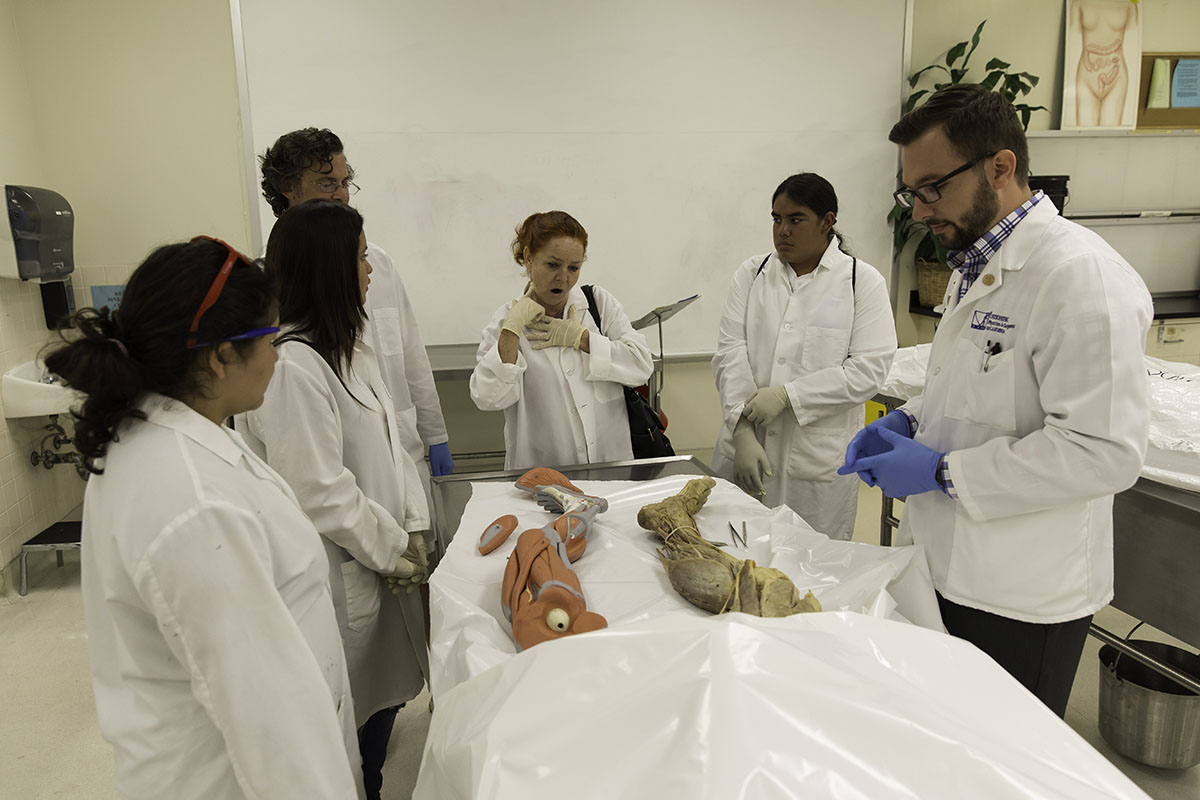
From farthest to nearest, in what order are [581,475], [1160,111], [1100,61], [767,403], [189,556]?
1. [1160,111]
2. [1100,61]
3. [767,403]
4. [581,475]
5. [189,556]

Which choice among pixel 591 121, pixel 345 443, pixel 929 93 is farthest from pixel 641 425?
pixel 929 93

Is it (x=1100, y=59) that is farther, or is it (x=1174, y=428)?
(x=1100, y=59)

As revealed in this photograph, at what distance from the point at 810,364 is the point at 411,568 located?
54.0 inches

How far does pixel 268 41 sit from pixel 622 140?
1763 mm

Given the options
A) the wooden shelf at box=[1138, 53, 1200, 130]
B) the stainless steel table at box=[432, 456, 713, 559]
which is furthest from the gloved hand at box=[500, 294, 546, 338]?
the wooden shelf at box=[1138, 53, 1200, 130]

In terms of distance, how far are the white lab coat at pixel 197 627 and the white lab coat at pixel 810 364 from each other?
1627 mm

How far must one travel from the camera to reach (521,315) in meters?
2.20

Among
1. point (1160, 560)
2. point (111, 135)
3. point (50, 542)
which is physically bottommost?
point (50, 542)

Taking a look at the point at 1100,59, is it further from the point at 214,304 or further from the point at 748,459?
the point at 214,304

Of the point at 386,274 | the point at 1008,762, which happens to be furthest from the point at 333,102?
the point at 1008,762

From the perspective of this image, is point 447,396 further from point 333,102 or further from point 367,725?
point 367,725

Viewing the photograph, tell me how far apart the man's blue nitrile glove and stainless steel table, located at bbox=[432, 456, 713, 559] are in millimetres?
213

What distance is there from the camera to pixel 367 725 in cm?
178

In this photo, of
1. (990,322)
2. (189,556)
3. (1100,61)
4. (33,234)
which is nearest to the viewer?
(189,556)
